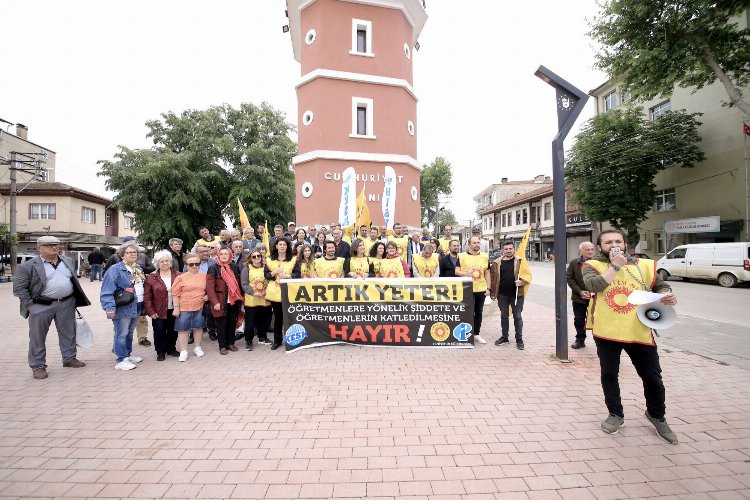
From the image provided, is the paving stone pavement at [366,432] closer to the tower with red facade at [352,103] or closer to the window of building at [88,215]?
the tower with red facade at [352,103]

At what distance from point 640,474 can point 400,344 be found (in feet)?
12.6

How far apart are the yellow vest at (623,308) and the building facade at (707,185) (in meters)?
20.1

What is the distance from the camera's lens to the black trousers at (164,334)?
5.78 metres

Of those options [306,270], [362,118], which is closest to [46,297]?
[306,270]

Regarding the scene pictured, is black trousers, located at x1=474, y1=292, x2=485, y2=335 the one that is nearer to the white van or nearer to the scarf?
the scarf

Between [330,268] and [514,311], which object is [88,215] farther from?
[514,311]

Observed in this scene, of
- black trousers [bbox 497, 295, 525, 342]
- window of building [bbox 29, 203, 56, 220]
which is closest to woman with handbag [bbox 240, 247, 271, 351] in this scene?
black trousers [bbox 497, 295, 525, 342]

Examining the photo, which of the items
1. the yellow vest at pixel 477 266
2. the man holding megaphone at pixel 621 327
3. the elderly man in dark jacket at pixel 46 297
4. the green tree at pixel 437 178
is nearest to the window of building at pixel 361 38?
the yellow vest at pixel 477 266

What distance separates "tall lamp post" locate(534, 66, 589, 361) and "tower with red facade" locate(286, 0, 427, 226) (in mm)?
10302

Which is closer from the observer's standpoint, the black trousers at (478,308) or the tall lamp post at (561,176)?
the tall lamp post at (561,176)

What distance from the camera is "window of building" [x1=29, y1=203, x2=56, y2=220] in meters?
32.5

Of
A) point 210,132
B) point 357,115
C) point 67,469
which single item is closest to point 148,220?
point 210,132

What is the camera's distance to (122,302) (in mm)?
5477

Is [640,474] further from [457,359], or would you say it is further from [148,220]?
[148,220]
